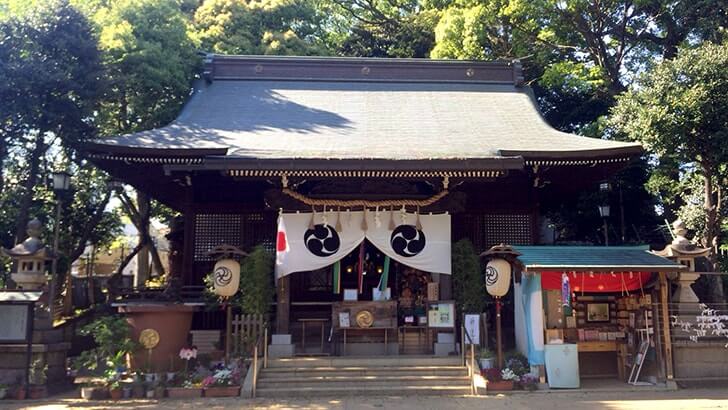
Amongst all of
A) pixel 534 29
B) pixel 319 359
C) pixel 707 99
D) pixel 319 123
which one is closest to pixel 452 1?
pixel 534 29

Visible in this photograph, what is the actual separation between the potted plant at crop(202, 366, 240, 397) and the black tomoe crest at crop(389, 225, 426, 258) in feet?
12.0

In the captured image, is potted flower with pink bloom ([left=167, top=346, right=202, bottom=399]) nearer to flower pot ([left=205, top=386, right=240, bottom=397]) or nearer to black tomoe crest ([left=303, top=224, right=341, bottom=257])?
flower pot ([left=205, top=386, right=240, bottom=397])

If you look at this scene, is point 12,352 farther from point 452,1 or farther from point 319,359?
point 452,1

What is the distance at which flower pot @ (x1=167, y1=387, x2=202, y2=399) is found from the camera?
8.63 meters

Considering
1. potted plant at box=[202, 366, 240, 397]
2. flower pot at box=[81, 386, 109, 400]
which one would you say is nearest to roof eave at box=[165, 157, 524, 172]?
potted plant at box=[202, 366, 240, 397]

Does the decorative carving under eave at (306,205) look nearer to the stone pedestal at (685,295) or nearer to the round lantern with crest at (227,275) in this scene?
the round lantern with crest at (227,275)

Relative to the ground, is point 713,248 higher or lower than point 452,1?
lower

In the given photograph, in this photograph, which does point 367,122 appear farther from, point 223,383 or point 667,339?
point 667,339

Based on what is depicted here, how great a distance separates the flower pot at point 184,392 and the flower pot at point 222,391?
145mm

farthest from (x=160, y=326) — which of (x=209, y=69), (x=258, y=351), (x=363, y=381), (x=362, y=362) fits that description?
(x=209, y=69)

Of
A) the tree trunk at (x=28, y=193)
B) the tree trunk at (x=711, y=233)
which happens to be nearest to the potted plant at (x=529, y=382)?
the tree trunk at (x=711, y=233)

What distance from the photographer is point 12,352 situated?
8828mm

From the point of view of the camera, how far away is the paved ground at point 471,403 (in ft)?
25.6

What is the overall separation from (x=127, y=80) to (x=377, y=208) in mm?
7668
